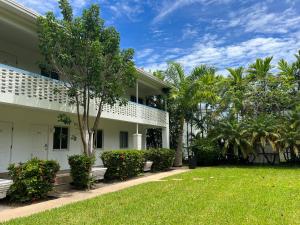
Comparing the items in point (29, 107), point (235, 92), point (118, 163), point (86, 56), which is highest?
point (235, 92)

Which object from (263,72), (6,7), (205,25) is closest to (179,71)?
(205,25)

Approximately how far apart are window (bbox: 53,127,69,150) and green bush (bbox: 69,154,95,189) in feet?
14.4

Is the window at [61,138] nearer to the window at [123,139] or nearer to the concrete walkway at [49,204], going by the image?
the concrete walkway at [49,204]

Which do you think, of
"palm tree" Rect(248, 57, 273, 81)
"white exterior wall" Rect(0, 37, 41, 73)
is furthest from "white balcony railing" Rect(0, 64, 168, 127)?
"palm tree" Rect(248, 57, 273, 81)

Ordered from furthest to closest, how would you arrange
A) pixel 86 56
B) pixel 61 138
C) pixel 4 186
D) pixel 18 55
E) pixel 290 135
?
1. pixel 290 135
2. pixel 61 138
3. pixel 18 55
4. pixel 86 56
5. pixel 4 186

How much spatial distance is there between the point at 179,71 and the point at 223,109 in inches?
202

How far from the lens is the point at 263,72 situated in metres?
25.7

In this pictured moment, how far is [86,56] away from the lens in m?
11.4

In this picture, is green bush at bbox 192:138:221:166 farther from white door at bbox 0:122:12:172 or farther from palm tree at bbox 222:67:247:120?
white door at bbox 0:122:12:172

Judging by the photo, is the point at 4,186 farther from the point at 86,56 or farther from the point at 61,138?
the point at 61,138

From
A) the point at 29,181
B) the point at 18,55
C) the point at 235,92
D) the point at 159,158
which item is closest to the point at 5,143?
the point at 18,55

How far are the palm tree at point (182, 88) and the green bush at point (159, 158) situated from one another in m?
3.07

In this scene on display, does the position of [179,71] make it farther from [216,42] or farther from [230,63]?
[230,63]

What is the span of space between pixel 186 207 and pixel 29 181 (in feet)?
15.4
